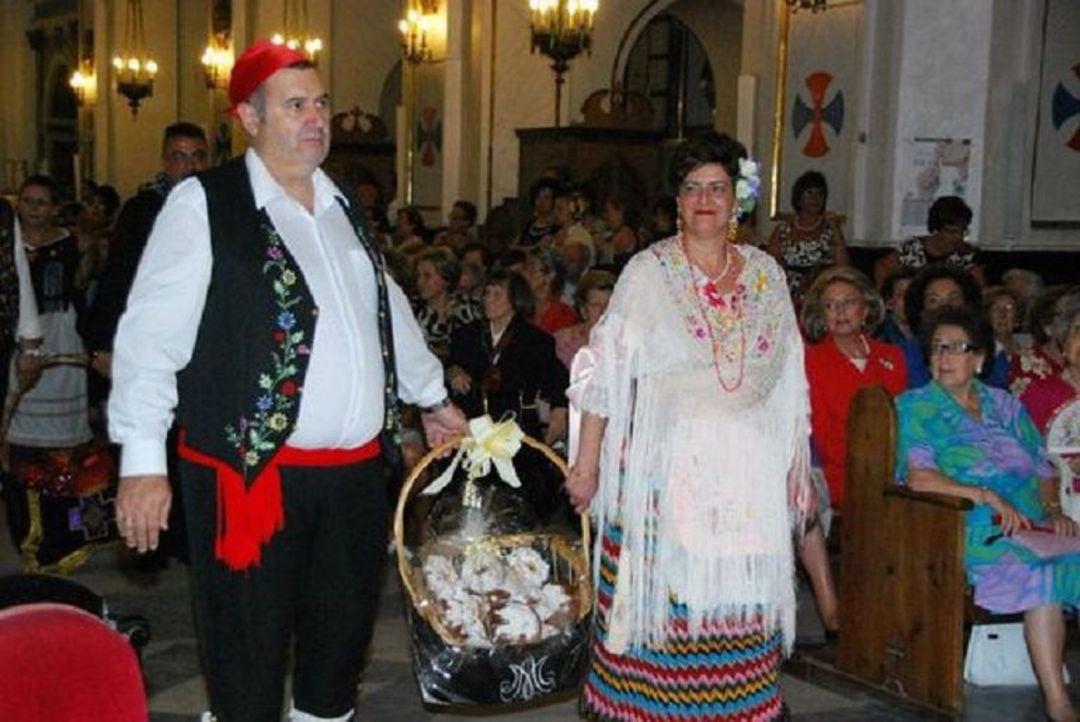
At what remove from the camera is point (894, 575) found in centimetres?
548

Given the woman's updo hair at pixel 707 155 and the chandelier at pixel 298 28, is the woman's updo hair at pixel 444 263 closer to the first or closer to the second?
the woman's updo hair at pixel 707 155

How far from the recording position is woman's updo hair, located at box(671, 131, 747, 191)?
175 inches

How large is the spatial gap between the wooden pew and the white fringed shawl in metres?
0.96

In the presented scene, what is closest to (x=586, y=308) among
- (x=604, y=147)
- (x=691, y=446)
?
(x=691, y=446)

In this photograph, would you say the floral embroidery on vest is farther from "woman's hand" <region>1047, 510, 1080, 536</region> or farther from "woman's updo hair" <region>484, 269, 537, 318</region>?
"woman's updo hair" <region>484, 269, 537, 318</region>

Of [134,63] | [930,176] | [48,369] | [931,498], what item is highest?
[134,63]

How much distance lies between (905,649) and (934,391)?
86 cm

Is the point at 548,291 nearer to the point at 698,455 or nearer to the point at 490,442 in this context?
the point at 698,455

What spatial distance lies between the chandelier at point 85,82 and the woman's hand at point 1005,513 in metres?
23.1

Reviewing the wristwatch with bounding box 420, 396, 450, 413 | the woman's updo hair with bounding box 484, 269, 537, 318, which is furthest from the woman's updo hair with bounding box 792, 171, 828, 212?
the wristwatch with bounding box 420, 396, 450, 413

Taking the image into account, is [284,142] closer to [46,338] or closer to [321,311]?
[321,311]

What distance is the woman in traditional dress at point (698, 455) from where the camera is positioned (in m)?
4.39

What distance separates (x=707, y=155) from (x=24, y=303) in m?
3.39

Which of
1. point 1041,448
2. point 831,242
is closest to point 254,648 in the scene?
point 1041,448
